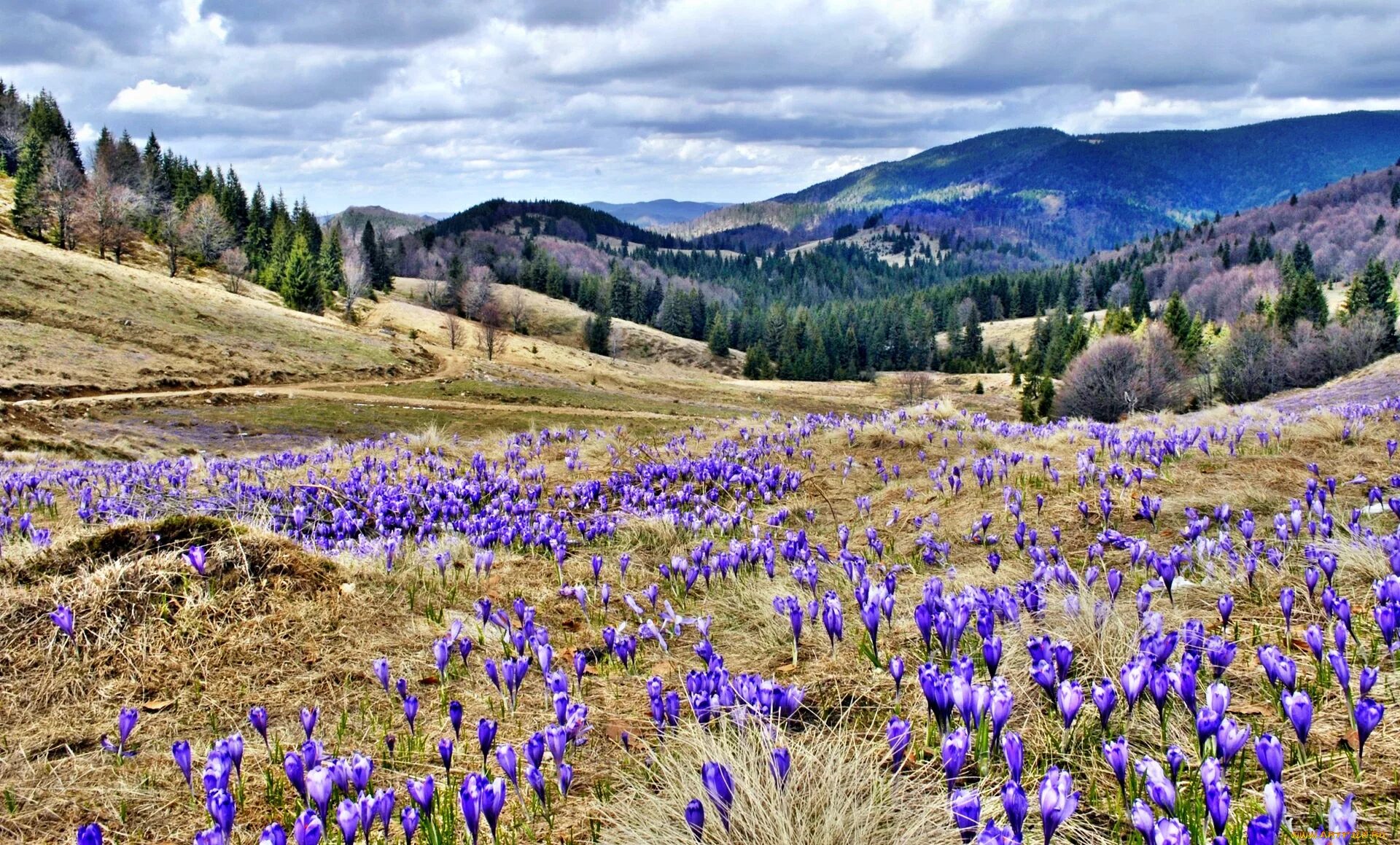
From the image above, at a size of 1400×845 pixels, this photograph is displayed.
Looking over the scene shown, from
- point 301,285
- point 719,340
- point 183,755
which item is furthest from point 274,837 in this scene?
point 719,340

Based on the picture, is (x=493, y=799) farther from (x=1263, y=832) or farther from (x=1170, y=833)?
(x=1263, y=832)

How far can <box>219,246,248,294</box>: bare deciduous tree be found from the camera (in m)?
81.8

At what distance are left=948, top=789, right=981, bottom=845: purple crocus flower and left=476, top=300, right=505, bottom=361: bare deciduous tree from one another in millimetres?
85030

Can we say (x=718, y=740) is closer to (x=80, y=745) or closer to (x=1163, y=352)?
(x=80, y=745)

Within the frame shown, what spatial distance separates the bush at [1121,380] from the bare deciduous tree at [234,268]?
76691 millimetres

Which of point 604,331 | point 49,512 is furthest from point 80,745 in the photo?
point 604,331

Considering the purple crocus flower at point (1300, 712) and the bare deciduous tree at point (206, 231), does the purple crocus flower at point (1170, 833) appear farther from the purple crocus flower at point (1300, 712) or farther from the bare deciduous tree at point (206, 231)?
the bare deciduous tree at point (206, 231)

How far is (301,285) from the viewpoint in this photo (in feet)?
277

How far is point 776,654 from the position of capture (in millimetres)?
4457

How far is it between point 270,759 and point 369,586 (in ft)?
8.18

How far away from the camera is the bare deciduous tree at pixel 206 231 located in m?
88.6

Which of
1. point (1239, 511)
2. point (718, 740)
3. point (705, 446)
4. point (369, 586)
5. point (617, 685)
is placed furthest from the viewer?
point (705, 446)

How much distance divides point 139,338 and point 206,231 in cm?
4919

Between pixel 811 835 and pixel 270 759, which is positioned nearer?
pixel 811 835
